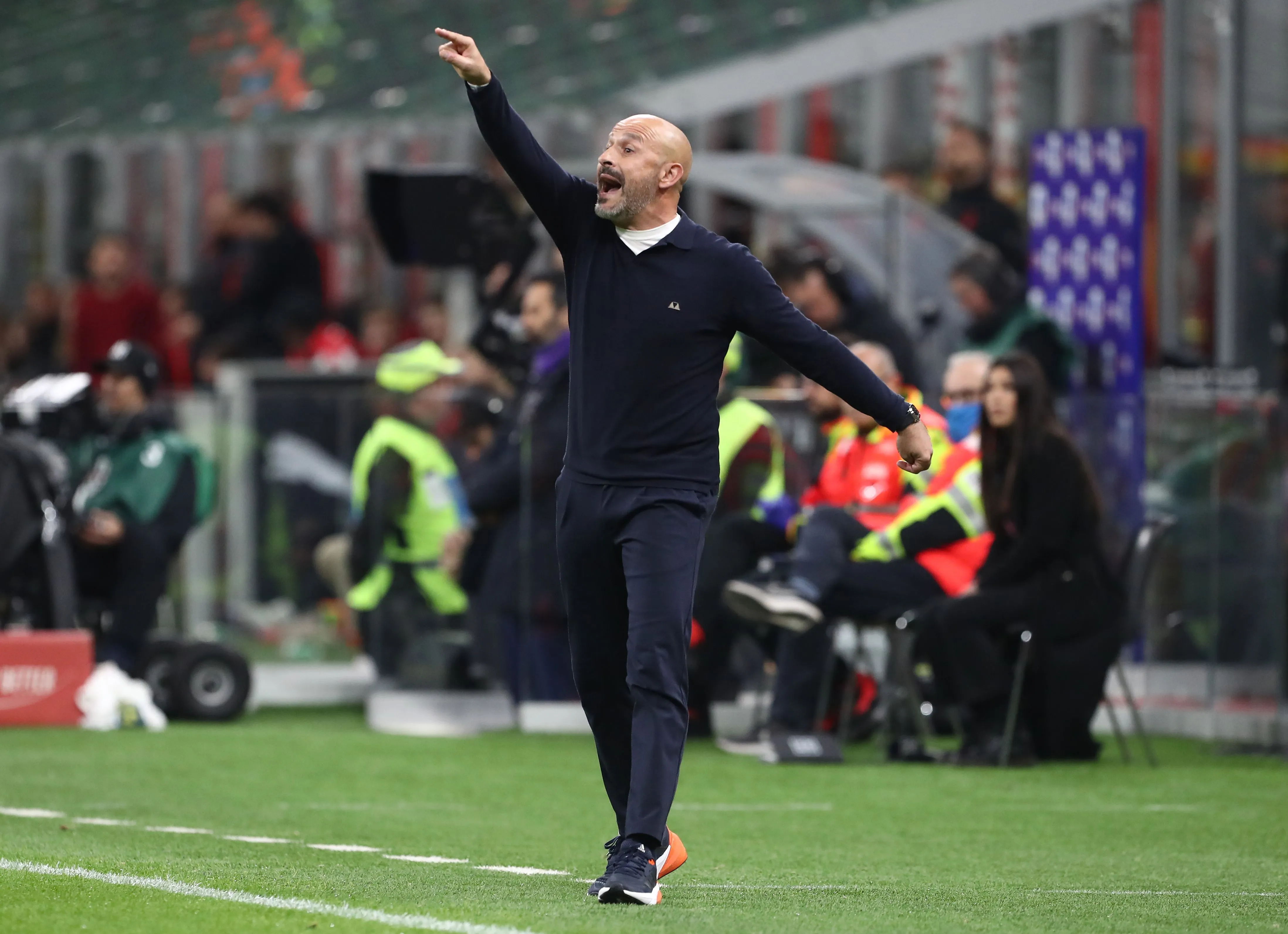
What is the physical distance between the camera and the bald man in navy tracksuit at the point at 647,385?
21.9 feet

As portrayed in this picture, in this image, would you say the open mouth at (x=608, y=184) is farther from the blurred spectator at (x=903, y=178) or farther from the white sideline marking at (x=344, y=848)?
the blurred spectator at (x=903, y=178)

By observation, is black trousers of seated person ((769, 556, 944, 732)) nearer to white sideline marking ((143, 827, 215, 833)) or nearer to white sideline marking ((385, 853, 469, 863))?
white sideline marking ((143, 827, 215, 833))

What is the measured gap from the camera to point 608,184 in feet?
22.0

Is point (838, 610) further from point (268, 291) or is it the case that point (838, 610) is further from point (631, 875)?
point (268, 291)

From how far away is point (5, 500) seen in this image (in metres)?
13.4

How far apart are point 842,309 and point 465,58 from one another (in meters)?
7.88

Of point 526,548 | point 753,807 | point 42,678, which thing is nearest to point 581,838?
point 753,807

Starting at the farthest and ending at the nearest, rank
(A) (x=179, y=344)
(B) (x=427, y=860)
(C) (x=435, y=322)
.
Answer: (A) (x=179, y=344), (C) (x=435, y=322), (B) (x=427, y=860)

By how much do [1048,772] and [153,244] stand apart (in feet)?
47.4

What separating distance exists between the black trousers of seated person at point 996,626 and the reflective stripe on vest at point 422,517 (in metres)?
3.35

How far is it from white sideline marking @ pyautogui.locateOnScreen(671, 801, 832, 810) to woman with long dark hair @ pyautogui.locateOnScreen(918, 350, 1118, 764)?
1.71 meters

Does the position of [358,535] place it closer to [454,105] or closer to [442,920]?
[454,105]

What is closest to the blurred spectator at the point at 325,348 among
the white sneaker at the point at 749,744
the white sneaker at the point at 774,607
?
the white sneaker at the point at 749,744

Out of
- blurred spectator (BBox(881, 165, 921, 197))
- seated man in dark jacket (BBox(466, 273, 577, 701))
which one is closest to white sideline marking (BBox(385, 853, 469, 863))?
seated man in dark jacket (BBox(466, 273, 577, 701))
